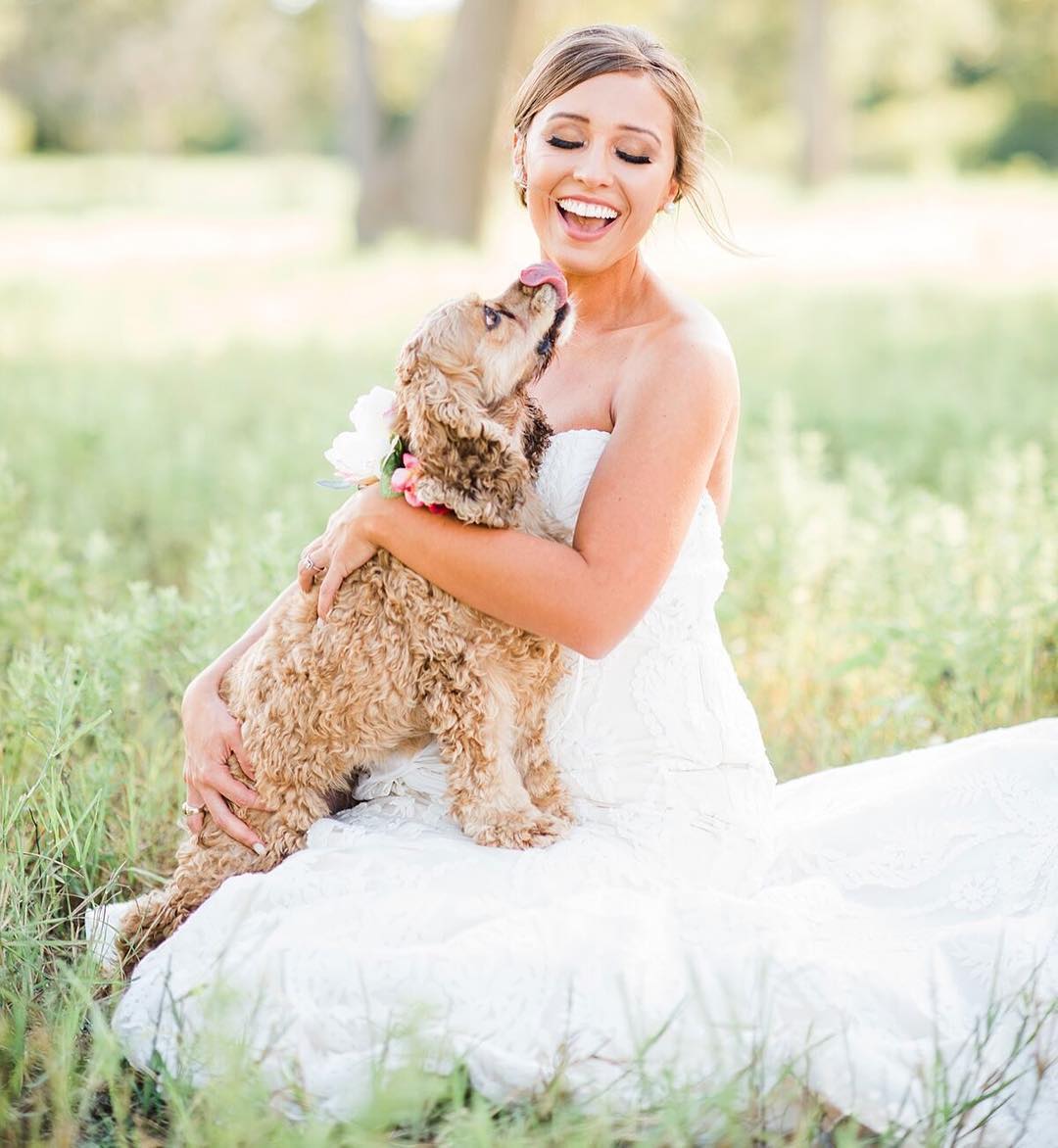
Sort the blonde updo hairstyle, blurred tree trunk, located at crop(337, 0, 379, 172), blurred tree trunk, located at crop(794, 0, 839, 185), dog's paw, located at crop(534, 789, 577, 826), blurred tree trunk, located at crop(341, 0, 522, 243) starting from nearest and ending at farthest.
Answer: dog's paw, located at crop(534, 789, 577, 826) < the blonde updo hairstyle < blurred tree trunk, located at crop(341, 0, 522, 243) < blurred tree trunk, located at crop(337, 0, 379, 172) < blurred tree trunk, located at crop(794, 0, 839, 185)

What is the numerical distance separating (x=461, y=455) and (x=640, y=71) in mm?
1154

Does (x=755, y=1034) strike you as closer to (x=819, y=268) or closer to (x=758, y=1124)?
(x=758, y=1124)

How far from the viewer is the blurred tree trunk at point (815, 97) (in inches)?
1390

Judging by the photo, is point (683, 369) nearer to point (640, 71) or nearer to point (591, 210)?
point (591, 210)

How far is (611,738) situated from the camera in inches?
125

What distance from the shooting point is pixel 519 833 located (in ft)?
9.84

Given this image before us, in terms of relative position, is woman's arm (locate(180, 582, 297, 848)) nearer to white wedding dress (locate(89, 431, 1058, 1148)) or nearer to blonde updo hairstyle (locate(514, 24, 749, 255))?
white wedding dress (locate(89, 431, 1058, 1148))

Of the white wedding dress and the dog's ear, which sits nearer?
the white wedding dress

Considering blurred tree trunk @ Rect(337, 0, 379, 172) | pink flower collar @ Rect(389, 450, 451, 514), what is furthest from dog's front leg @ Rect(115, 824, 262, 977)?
blurred tree trunk @ Rect(337, 0, 379, 172)

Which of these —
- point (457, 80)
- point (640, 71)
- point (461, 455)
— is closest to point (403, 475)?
point (461, 455)

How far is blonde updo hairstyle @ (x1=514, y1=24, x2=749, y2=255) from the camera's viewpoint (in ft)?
10.9

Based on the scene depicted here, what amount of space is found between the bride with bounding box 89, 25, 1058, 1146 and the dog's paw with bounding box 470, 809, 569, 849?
48mm

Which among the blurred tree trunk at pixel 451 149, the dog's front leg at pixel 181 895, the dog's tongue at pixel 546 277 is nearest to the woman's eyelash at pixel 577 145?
the dog's tongue at pixel 546 277

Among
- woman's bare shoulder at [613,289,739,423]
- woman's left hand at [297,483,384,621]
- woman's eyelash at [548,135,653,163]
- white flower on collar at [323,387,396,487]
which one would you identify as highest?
woman's eyelash at [548,135,653,163]
